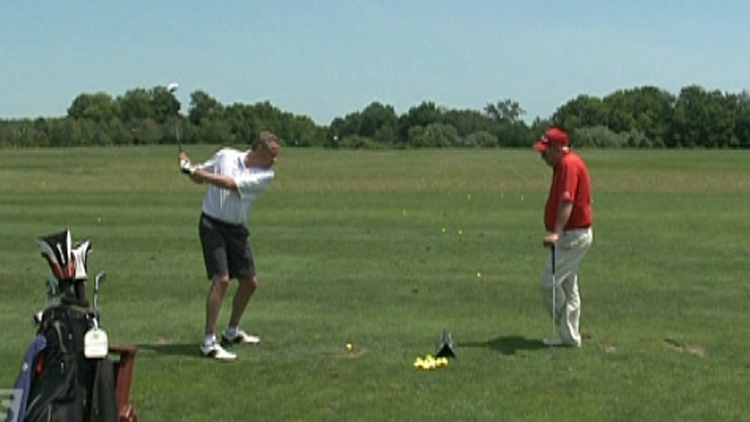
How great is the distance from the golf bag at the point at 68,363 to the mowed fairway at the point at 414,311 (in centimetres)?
187

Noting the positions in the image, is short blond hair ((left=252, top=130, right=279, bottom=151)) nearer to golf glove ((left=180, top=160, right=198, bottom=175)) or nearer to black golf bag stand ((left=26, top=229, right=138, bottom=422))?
golf glove ((left=180, top=160, right=198, bottom=175))

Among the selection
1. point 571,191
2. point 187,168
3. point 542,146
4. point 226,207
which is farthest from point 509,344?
point 187,168

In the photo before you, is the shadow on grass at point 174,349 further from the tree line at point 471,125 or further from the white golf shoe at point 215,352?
the tree line at point 471,125

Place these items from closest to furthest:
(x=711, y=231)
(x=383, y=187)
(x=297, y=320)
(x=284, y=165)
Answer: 1. (x=297, y=320)
2. (x=711, y=231)
3. (x=383, y=187)
4. (x=284, y=165)

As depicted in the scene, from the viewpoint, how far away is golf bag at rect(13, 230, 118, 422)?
5680mm

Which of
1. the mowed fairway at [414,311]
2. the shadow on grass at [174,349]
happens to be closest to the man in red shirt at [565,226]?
the mowed fairway at [414,311]

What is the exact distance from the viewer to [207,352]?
31.1 ft

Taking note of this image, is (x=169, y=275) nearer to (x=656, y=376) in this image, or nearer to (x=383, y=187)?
(x=656, y=376)

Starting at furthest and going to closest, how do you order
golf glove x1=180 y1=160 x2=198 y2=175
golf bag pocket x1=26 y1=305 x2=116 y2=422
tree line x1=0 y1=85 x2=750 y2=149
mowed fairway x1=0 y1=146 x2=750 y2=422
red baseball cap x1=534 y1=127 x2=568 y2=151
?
tree line x1=0 y1=85 x2=750 y2=149 → red baseball cap x1=534 y1=127 x2=568 y2=151 → golf glove x1=180 y1=160 x2=198 y2=175 → mowed fairway x1=0 y1=146 x2=750 y2=422 → golf bag pocket x1=26 y1=305 x2=116 y2=422

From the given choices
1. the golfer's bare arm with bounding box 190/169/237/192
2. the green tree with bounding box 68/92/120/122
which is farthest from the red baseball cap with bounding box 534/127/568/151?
the green tree with bounding box 68/92/120/122

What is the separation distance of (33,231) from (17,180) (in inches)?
940

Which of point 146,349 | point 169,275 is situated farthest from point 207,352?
point 169,275

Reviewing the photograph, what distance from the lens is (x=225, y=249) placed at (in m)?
9.69

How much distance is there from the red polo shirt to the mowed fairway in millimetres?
1123
